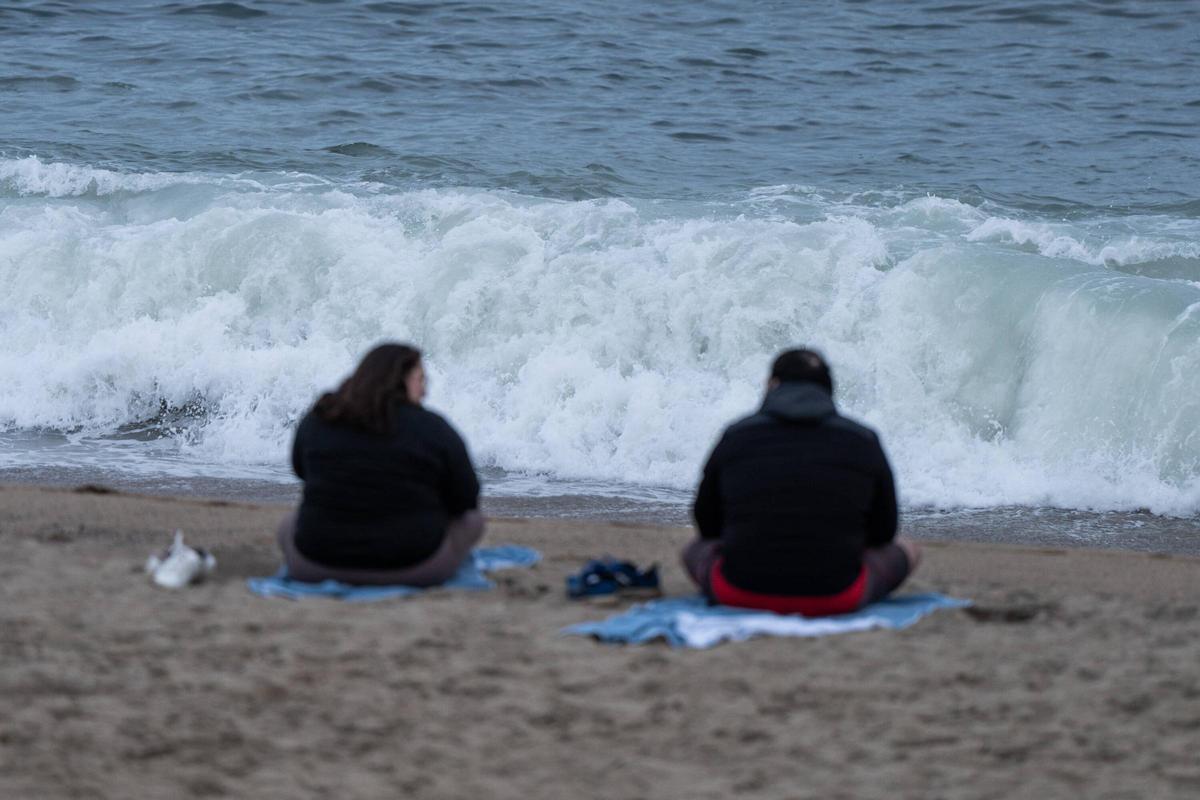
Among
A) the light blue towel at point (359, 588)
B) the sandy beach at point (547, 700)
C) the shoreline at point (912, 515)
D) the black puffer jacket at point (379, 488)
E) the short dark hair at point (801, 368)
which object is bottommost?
the shoreline at point (912, 515)

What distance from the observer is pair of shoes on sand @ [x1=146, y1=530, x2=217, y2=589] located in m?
5.40

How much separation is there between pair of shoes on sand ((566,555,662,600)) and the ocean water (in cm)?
258

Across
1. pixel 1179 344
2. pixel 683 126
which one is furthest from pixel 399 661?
pixel 683 126

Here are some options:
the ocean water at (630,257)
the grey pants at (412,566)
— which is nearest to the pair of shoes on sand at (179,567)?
the grey pants at (412,566)

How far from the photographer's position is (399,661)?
454 cm

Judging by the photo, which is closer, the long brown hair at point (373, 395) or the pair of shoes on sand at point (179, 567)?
the long brown hair at point (373, 395)

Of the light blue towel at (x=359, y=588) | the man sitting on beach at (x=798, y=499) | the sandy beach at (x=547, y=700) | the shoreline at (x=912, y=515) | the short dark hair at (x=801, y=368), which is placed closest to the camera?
the sandy beach at (x=547, y=700)

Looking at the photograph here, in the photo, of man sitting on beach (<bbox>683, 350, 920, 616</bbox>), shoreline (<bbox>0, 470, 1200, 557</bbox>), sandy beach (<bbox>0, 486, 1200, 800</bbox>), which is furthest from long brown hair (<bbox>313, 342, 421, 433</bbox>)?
shoreline (<bbox>0, 470, 1200, 557</bbox>)

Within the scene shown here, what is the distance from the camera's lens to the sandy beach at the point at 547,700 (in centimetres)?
373

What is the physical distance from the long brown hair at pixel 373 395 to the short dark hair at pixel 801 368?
120 cm

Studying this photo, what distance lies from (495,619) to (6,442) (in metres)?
5.91

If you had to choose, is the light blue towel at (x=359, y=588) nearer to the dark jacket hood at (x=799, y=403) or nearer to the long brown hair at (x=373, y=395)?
the long brown hair at (x=373, y=395)

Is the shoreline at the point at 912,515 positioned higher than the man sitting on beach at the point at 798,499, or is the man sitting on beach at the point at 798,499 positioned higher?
the man sitting on beach at the point at 798,499

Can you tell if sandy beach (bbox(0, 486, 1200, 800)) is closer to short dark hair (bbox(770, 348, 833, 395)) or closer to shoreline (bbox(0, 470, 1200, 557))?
short dark hair (bbox(770, 348, 833, 395))
